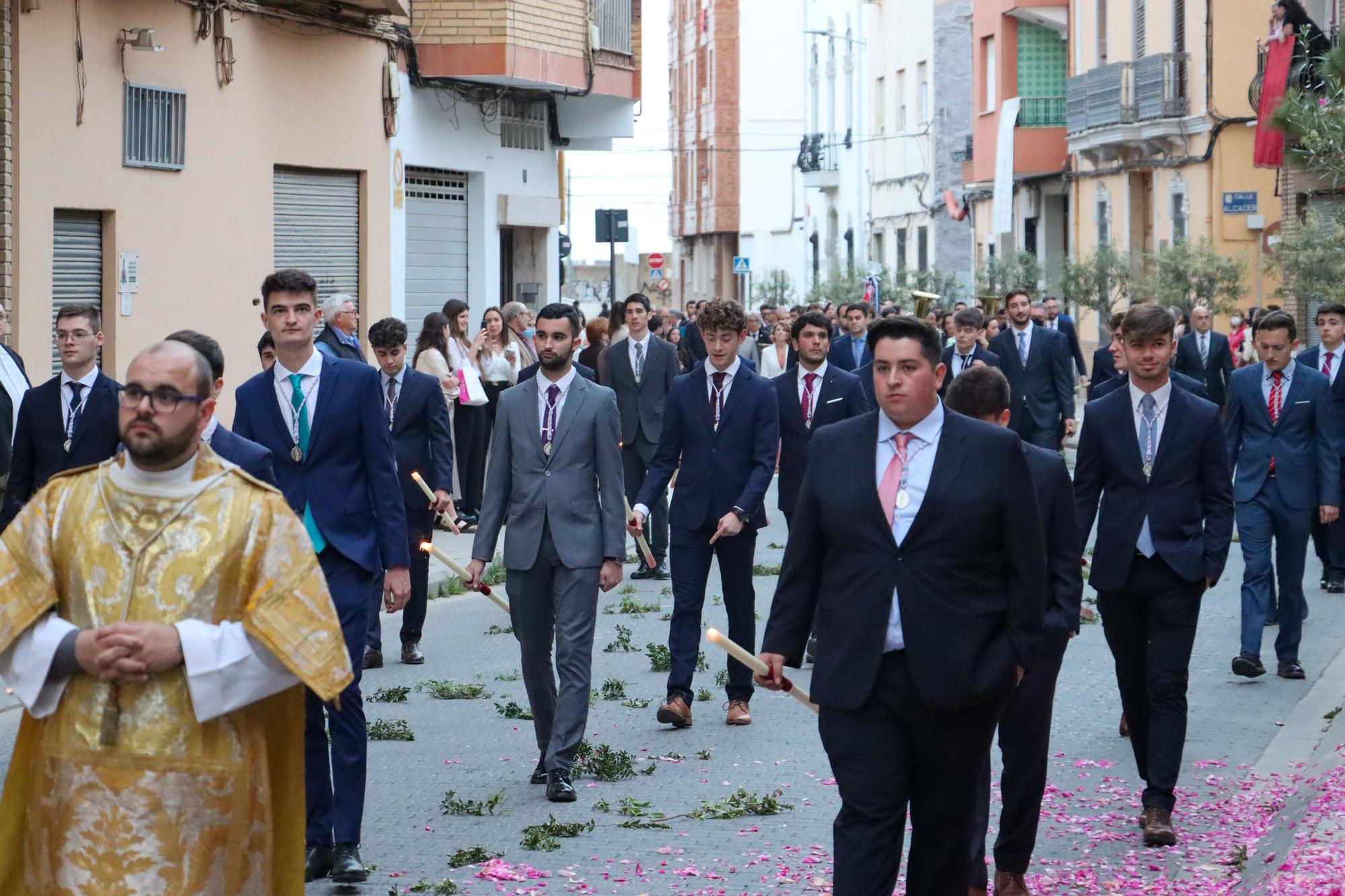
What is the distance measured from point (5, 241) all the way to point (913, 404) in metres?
10.5

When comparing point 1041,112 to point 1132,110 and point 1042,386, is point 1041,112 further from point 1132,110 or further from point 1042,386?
point 1042,386

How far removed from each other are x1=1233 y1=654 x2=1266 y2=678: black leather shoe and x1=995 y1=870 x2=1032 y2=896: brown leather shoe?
4.63m

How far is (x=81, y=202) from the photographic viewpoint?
51.1ft

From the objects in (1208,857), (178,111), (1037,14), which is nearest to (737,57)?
→ (1037,14)

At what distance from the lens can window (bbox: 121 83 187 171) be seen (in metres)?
16.2

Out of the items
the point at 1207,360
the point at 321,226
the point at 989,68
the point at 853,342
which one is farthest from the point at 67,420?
the point at 989,68

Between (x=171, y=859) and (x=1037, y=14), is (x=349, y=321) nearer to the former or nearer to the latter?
(x=171, y=859)

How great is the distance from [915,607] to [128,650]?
2066 millimetres

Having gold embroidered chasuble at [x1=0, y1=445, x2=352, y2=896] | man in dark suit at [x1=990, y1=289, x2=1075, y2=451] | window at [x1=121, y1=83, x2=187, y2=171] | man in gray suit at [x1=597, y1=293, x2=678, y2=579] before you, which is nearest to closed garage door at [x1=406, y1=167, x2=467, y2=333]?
window at [x1=121, y1=83, x2=187, y2=171]

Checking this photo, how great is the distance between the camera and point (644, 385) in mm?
16125

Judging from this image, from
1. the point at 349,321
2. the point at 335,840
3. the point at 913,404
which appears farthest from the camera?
the point at 349,321

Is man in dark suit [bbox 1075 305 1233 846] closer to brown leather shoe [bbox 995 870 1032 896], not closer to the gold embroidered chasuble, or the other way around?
brown leather shoe [bbox 995 870 1032 896]

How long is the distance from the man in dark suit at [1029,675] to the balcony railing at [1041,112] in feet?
121

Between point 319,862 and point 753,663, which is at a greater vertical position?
point 753,663
